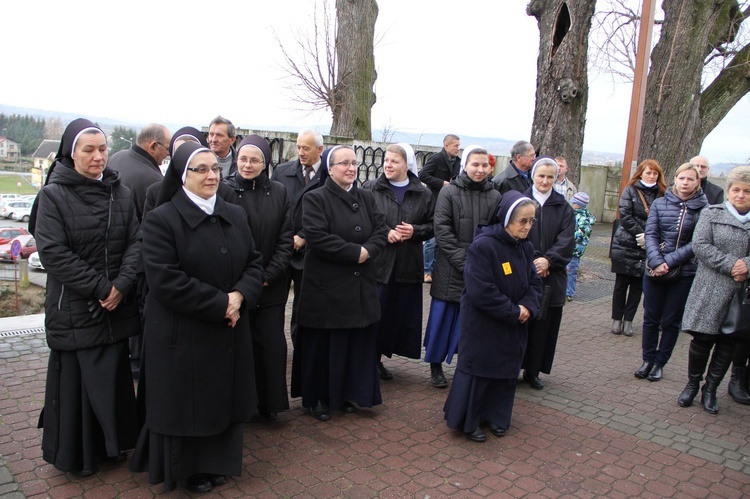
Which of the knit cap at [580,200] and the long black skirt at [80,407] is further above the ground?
the knit cap at [580,200]

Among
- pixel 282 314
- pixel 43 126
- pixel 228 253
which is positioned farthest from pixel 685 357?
pixel 43 126

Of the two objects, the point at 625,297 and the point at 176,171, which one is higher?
the point at 176,171

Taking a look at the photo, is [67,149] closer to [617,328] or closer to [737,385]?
[737,385]

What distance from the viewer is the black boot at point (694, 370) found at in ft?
17.7

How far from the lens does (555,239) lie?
555 centimetres

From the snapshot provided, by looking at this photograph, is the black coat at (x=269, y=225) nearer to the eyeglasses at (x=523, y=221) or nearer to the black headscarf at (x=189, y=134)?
the black headscarf at (x=189, y=134)

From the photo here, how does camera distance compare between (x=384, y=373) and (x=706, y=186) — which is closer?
(x=384, y=373)

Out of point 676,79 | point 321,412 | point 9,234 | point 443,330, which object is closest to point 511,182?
point 443,330

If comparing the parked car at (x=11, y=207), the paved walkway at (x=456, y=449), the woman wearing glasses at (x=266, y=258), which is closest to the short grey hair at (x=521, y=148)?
the paved walkway at (x=456, y=449)

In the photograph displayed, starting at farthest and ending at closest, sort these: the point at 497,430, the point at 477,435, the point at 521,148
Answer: the point at 521,148
the point at 497,430
the point at 477,435

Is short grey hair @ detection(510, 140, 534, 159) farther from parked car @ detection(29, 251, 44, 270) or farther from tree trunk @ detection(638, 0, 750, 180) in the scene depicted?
parked car @ detection(29, 251, 44, 270)

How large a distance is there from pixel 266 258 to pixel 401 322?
64.2 inches

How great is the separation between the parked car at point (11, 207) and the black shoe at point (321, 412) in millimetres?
47178

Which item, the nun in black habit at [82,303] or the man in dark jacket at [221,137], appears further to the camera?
the man in dark jacket at [221,137]
